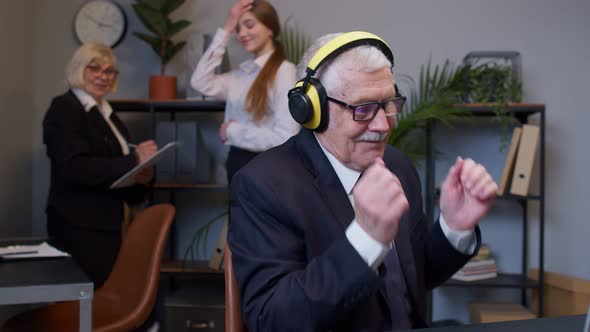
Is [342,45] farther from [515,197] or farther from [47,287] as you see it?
[515,197]

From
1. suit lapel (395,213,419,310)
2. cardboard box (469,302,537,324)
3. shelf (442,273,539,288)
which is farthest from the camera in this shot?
shelf (442,273,539,288)

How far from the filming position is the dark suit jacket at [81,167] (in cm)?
281

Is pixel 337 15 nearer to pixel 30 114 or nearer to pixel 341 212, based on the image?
pixel 30 114

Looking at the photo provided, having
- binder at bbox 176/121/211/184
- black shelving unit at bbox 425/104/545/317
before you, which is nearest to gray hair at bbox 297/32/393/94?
black shelving unit at bbox 425/104/545/317

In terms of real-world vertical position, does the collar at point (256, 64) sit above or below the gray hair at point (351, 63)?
above

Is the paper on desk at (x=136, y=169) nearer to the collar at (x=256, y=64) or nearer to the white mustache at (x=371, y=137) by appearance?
the collar at (x=256, y=64)

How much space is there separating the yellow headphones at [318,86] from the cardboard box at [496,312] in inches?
90.0

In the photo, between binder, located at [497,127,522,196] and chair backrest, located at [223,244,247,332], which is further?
binder, located at [497,127,522,196]

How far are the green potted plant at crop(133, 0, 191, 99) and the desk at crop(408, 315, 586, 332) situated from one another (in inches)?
114

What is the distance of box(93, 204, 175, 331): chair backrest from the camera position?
2.28m

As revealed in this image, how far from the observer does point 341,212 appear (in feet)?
4.16

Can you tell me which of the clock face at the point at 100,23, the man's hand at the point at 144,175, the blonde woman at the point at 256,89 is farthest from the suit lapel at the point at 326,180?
the clock face at the point at 100,23

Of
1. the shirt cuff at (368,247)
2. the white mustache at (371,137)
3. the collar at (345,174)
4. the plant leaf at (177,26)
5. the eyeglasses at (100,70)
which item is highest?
the plant leaf at (177,26)

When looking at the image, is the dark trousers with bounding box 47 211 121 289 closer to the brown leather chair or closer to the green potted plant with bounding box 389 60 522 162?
the brown leather chair
